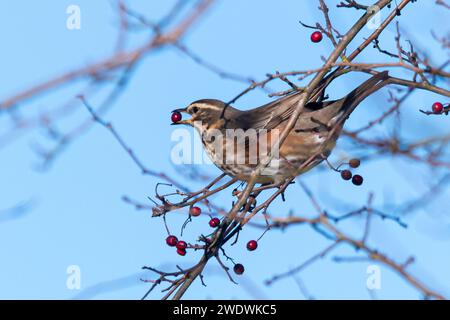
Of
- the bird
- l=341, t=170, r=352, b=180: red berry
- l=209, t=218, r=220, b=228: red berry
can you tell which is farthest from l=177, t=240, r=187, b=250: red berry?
l=341, t=170, r=352, b=180: red berry

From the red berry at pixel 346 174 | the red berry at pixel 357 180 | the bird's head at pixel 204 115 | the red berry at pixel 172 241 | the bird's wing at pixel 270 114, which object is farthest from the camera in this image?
the bird's head at pixel 204 115

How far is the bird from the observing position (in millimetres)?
7996

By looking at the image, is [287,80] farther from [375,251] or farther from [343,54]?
[375,251]

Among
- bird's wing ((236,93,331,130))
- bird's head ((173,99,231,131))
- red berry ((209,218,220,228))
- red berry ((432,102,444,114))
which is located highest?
bird's head ((173,99,231,131))

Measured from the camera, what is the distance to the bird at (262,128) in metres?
8.00

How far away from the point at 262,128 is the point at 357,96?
1.22 m

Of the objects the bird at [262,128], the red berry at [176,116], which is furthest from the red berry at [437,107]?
the red berry at [176,116]

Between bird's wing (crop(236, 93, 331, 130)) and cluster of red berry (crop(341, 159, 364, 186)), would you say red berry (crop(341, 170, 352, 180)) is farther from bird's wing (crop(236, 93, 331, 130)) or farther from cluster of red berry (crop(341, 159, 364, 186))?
bird's wing (crop(236, 93, 331, 130))

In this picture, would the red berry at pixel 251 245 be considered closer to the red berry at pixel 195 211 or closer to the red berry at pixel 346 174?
the red berry at pixel 195 211

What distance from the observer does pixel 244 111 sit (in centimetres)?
910

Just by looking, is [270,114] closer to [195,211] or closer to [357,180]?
[357,180]

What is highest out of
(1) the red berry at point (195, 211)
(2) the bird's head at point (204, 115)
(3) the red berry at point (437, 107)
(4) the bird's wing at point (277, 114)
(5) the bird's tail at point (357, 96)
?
(2) the bird's head at point (204, 115)

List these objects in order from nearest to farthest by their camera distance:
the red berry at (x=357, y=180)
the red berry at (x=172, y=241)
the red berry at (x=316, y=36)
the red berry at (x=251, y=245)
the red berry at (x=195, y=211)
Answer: the red berry at (x=195, y=211) < the red berry at (x=172, y=241) < the red berry at (x=251, y=245) < the red berry at (x=316, y=36) < the red berry at (x=357, y=180)
